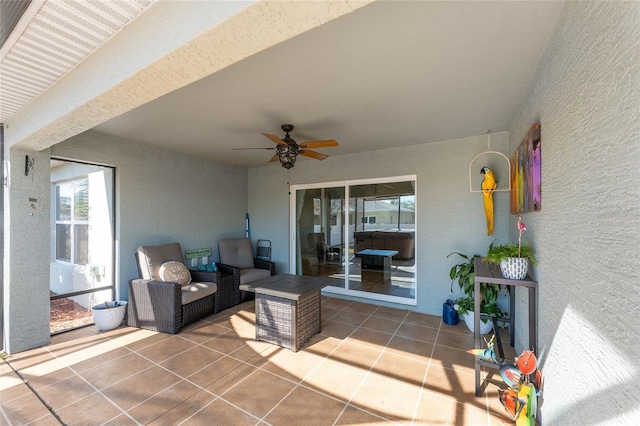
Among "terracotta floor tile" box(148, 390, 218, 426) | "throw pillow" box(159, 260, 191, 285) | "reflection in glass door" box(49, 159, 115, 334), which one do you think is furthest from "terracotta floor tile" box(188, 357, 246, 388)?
"reflection in glass door" box(49, 159, 115, 334)

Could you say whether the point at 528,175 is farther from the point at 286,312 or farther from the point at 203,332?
the point at 203,332

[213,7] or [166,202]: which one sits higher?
[213,7]

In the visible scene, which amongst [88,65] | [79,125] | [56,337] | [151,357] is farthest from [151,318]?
[88,65]

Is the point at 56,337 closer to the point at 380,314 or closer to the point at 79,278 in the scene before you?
the point at 79,278

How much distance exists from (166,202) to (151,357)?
238cm

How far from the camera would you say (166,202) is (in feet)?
13.7

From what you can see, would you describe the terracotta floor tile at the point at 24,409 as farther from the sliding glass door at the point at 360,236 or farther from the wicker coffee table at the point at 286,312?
the sliding glass door at the point at 360,236

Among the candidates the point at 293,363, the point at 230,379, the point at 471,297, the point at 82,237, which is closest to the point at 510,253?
the point at 471,297

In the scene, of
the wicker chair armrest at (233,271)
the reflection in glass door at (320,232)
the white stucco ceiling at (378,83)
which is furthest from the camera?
the reflection in glass door at (320,232)

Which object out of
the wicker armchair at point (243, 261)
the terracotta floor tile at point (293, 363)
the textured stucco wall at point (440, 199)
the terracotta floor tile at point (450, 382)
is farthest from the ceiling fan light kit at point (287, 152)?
the terracotta floor tile at point (450, 382)

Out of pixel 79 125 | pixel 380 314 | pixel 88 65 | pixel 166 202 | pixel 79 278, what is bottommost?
pixel 380 314

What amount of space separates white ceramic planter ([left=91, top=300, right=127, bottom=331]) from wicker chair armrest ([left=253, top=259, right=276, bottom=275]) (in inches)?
85.9

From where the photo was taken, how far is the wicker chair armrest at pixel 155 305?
10.3ft

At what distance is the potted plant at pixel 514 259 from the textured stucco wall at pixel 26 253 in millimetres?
4438
